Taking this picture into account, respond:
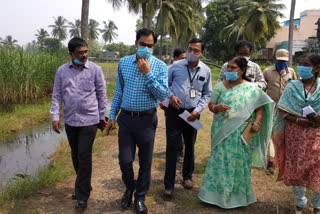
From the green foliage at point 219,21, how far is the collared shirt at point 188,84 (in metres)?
33.7

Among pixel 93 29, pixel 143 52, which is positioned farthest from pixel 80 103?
pixel 93 29

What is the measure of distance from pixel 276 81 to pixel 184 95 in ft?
5.61

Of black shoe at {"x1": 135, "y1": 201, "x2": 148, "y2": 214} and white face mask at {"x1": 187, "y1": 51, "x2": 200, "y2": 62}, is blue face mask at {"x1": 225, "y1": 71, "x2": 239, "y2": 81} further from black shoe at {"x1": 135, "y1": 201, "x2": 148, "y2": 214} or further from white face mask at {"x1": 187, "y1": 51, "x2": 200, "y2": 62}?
black shoe at {"x1": 135, "y1": 201, "x2": 148, "y2": 214}

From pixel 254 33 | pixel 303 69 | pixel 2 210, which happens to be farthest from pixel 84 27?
pixel 254 33

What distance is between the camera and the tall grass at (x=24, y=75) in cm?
891

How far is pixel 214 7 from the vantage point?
36188mm

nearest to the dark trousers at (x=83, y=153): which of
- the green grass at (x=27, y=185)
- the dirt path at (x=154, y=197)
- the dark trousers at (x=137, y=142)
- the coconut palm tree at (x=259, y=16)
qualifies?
the dirt path at (x=154, y=197)

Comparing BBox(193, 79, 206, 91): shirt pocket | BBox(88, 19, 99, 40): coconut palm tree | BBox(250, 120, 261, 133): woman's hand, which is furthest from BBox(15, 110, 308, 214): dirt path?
BBox(88, 19, 99, 40): coconut palm tree

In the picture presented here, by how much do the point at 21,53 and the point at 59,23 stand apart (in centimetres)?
6737

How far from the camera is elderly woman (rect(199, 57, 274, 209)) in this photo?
2.94m

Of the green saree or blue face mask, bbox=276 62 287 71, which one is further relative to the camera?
blue face mask, bbox=276 62 287 71

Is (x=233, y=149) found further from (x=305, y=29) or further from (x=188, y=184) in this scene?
(x=305, y=29)

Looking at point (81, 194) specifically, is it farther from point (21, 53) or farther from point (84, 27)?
point (21, 53)

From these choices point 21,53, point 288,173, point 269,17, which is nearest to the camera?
point 288,173
